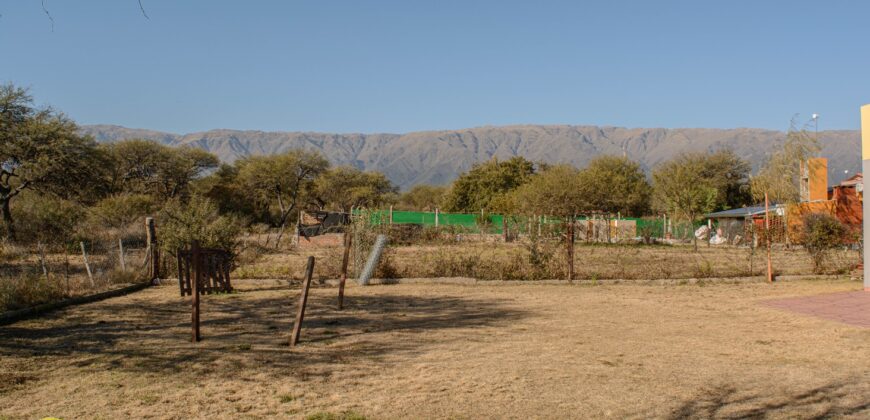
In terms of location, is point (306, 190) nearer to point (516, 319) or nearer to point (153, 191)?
point (153, 191)

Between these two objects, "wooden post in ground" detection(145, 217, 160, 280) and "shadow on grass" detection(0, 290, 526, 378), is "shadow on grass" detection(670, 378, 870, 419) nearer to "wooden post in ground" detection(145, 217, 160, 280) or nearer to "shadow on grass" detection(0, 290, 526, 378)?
"shadow on grass" detection(0, 290, 526, 378)

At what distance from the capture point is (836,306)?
11914mm

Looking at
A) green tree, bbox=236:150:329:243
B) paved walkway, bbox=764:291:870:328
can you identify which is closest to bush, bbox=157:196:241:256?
paved walkway, bbox=764:291:870:328

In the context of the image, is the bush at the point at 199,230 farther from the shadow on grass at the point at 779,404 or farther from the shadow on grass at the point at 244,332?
the shadow on grass at the point at 779,404

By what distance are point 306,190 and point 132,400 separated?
65.2m

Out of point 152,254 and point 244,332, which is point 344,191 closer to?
point 152,254

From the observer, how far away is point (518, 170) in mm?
72312

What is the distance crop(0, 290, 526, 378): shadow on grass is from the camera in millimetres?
7387

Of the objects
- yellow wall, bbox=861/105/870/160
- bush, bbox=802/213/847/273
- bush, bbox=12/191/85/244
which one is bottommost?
bush, bbox=802/213/847/273

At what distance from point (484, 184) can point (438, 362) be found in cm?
6303

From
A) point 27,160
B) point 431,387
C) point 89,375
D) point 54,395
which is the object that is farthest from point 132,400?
point 27,160

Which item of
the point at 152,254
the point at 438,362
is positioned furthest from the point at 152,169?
the point at 438,362

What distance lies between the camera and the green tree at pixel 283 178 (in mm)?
63938

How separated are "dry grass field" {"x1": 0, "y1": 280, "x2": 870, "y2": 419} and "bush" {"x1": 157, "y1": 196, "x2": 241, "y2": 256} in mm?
2988
